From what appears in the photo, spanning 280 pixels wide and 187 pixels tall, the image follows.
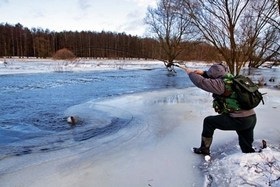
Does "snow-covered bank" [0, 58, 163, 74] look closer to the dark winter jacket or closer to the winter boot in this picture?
the winter boot

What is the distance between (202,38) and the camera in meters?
12.8

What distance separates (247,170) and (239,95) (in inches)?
40.0

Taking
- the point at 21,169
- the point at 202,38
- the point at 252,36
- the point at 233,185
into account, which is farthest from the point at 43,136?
the point at 252,36

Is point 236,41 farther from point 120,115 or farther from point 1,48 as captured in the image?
point 1,48

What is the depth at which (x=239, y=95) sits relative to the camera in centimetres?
434

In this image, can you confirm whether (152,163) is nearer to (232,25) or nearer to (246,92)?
(246,92)

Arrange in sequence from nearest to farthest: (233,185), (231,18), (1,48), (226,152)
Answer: (233,185) < (226,152) < (231,18) < (1,48)

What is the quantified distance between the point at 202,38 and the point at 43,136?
8.40 meters

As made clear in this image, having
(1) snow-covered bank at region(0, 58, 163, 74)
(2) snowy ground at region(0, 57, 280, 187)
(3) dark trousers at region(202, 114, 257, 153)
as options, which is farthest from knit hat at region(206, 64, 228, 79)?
(1) snow-covered bank at region(0, 58, 163, 74)

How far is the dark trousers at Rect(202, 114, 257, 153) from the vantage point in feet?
15.1

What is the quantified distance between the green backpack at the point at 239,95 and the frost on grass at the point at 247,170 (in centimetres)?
71

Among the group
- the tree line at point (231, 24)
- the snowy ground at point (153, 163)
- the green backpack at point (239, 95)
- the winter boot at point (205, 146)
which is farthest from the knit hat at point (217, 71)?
the tree line at point (231, 24)

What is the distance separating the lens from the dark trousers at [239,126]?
4.59 metres

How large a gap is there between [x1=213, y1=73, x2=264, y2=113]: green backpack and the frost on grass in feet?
2.32
